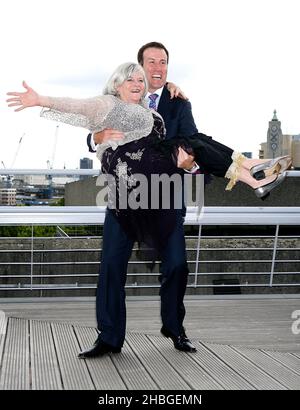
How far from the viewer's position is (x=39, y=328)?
434cm

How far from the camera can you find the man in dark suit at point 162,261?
370 cm

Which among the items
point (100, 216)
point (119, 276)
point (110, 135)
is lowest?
point (119, 276)

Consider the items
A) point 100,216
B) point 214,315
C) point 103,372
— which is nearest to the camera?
point 103,372

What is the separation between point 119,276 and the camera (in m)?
3.72

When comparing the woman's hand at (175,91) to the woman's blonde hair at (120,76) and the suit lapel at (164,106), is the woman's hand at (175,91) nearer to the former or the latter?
the suit lapel at (164,106)

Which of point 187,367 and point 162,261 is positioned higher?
point 162,261

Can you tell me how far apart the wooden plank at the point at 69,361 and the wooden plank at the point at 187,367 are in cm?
40

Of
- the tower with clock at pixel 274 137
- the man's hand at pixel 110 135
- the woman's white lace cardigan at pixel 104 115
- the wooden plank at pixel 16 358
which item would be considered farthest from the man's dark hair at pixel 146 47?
the tower with clock at pixel 274 137

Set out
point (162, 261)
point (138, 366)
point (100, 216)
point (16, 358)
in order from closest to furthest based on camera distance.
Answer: point (138, 366), point (16, 358), point (162, 261), point (100, 216)

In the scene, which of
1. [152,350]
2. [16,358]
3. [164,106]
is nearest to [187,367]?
[152,350]

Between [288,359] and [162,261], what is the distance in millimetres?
747

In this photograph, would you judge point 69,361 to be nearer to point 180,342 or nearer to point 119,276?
point 119,276
